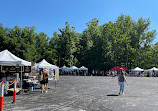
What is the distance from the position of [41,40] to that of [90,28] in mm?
21493

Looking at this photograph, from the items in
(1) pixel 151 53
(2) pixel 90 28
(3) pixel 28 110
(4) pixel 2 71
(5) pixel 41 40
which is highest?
(2) pixel 90 28

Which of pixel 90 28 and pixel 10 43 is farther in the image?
pixel 90 28

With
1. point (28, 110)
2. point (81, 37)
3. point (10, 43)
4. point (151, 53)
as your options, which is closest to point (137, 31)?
point (151, 53)

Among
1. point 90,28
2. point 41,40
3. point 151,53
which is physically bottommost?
point 151,53

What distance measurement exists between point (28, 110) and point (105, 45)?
204 ft

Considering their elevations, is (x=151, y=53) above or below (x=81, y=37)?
below

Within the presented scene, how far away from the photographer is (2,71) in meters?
16.5

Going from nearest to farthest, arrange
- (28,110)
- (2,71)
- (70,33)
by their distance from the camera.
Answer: (28,110), (2,71), (70,33)

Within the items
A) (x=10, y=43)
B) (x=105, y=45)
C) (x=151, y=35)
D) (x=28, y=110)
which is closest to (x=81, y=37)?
(x=105, y=45)

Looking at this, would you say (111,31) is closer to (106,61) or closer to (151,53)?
(106,61)

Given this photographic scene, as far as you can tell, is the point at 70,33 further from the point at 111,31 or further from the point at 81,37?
the point at 111,31

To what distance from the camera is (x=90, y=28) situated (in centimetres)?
7556

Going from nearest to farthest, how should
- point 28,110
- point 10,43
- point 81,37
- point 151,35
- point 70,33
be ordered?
1. point 28,110
2. point 10,43
3. point 151,35
4. point 70,33
5. point 81,37

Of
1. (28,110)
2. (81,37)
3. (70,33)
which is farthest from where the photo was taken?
(81,37)
